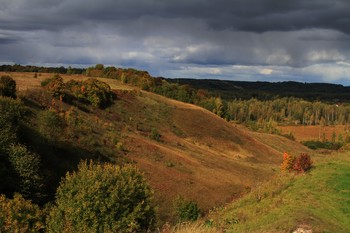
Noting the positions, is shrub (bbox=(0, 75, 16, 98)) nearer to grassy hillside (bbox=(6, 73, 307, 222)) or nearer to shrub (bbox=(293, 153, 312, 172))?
grassy hillside (bbox=(6, 73, 307, 222))

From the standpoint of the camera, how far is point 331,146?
12581 centimetres

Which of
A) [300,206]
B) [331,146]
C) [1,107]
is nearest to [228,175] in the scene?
[1,107]

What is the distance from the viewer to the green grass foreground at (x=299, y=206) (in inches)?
619

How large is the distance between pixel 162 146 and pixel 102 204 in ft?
142

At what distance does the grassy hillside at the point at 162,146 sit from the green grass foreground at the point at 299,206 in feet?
43.6

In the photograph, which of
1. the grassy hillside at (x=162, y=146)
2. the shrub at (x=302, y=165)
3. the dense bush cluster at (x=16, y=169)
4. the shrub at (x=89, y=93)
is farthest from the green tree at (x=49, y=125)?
the shrub at (x=302, y=165)

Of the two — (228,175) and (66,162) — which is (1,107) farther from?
(228,175)

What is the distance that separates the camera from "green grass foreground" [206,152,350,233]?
51.6 ft

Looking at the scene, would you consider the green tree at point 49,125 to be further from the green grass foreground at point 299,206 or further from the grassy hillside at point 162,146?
the green grass foreground at point 299,206

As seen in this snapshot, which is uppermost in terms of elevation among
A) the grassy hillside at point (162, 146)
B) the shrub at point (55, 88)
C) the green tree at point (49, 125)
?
the shrub at point (55, 88)

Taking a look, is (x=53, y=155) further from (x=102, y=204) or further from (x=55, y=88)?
(x=102, y=204)

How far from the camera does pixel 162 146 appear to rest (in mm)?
Result: 60000

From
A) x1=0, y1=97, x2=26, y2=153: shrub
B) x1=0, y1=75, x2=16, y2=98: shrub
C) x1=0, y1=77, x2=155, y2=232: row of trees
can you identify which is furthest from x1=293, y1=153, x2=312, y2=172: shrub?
x1=0, y1=75, x2=16, y2=98: shrub

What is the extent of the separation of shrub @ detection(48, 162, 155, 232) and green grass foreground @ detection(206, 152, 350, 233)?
11.2ft
